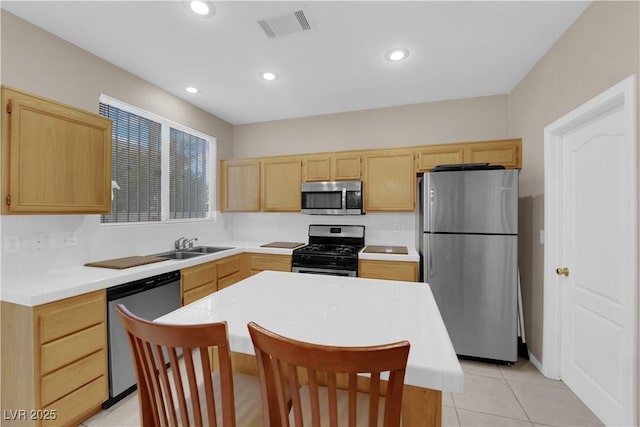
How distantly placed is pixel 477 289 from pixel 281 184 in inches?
102

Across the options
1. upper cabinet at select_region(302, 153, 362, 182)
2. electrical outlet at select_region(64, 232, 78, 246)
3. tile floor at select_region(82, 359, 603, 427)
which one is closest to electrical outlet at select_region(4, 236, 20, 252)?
electrical outlet at select_region(64, 232, 78, 246)

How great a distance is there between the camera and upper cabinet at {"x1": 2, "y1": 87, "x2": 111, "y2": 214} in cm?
172

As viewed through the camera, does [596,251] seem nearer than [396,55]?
Yes

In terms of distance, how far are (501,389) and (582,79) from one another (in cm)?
241

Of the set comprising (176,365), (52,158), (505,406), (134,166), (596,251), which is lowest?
(505,406)

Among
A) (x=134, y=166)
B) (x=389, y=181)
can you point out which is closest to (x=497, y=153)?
(x=389, y=181)

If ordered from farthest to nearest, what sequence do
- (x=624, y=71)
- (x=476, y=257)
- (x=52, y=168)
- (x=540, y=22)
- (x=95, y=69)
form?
(x=476, y=257), (x=95, y=69), (x=540, y=22), (x=52, y=168), (x=624, y=71)

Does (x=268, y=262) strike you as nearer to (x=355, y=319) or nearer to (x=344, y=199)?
(x=344, y=199)

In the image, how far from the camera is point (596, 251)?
76.9 inches

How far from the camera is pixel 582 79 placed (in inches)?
76.9

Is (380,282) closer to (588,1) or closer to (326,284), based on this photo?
(326,284)

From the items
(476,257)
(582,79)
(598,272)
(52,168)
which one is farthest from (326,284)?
(582,79)

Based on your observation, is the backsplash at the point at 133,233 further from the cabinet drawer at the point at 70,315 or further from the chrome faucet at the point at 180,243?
the cabinet drawer at the point at 70,315

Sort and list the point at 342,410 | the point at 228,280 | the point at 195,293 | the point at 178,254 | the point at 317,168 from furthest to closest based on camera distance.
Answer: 1. the point at 317,168
2. the point at 228,280
3. the point at 178,254
4. the point at 195,293
5. the point at 342,410
